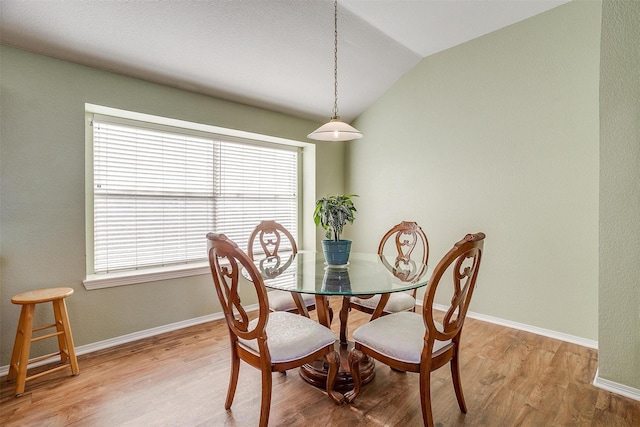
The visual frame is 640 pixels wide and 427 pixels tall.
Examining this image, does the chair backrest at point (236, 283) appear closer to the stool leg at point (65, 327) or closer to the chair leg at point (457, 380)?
the chair leg at point (457, 380)

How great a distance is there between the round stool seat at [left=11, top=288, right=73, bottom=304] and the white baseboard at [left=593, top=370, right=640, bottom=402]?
11.8ft

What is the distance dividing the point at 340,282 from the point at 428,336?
550 mm

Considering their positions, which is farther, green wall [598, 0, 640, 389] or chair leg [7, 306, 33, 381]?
chair leg [7, 306, 33, 381]

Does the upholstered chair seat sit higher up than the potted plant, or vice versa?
the potted plant

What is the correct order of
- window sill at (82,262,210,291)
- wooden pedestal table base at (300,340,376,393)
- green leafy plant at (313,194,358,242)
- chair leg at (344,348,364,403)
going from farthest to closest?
window sill at (82,262,210,291)
green leafy plant at (313,194,358,242)
wooden pedestal table base at (300,340,376,393)
chair leg at (344,348,364,403)

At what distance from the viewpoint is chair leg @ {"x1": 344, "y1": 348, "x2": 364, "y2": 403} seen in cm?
189

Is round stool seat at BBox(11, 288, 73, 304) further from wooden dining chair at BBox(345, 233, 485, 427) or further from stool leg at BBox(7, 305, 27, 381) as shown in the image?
wooden dining chair at BBox(345, 233, 485, 427)

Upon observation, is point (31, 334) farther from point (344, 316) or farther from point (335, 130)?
point (335, 130)

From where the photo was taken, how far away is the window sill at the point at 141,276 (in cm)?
265

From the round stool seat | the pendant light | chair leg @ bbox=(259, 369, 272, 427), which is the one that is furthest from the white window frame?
chair leg @ bbox=(259, 369, 272, 427)

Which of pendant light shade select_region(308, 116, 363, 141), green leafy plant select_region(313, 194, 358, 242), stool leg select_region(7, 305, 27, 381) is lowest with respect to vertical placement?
stool leg select_region(7, 305, 27, 381)

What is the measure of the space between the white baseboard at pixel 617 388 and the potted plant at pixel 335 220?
5.95 feet

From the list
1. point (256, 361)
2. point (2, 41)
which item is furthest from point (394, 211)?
point (2, 41)

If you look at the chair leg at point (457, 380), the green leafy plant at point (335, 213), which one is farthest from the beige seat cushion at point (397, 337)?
the green leafy plant at point (335, 213)
